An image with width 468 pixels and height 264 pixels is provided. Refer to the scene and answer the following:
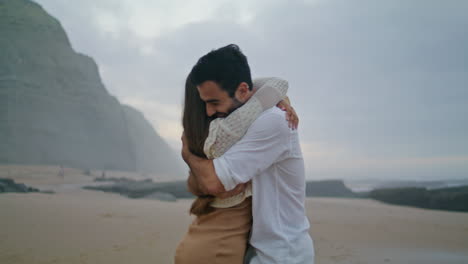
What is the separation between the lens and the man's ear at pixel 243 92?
5.80ft

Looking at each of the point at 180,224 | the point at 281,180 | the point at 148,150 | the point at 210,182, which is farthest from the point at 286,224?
the point at 148,150

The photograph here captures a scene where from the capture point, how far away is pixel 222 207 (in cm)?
170

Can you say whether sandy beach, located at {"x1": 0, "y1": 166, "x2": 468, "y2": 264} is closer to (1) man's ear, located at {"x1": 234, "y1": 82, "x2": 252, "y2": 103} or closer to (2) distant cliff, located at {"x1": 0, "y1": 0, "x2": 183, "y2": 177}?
(1) man's ear, located at {"x1": 234, "y1": 82, "x2": 252, "y2": 103}

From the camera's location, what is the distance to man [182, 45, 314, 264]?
1.57m

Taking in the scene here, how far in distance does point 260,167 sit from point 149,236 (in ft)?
14.7

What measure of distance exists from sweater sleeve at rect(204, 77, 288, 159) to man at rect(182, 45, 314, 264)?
0.04m

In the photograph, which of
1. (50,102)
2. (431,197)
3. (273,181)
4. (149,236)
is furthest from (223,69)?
(50,102)

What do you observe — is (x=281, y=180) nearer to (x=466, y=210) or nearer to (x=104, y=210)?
(x=104, y=210)

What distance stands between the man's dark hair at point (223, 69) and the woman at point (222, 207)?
130 millimetres

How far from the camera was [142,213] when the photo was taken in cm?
752

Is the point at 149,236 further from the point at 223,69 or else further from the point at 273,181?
the point at 223,69

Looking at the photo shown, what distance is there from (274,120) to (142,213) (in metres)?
6.64

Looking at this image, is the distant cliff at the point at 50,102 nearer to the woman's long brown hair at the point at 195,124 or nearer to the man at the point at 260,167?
the woman's long brown hair at the point at 195,124

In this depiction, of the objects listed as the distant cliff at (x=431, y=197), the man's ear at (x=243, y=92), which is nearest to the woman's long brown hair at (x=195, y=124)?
the man's ear at (x=243, y=92)
